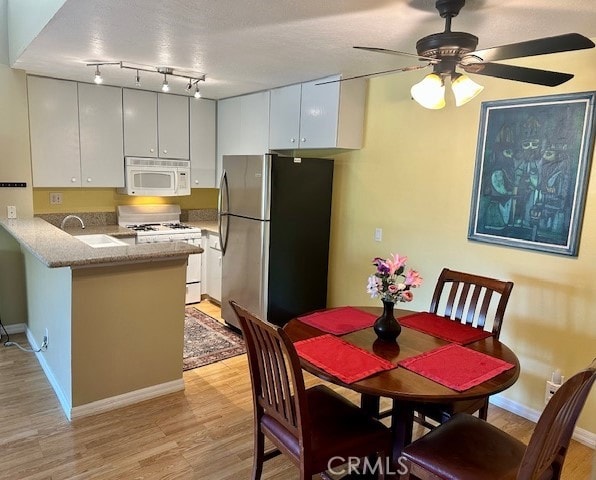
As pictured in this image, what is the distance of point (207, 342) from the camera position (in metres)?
3.86

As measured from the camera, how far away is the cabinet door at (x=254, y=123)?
14.3 feet

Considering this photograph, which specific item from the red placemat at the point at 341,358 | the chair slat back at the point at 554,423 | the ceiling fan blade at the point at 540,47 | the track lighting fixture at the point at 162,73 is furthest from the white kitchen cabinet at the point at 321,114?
the chair slat back at the point at 554,423

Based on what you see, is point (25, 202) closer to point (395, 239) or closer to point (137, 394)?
point (137, 394)

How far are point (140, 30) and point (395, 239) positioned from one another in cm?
233

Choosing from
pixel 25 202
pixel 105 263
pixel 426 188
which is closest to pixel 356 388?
pixel 105 263

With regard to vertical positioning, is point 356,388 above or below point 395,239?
below

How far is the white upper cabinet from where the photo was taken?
4.48 metres

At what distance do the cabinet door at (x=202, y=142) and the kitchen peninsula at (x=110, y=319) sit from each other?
86.6 inches

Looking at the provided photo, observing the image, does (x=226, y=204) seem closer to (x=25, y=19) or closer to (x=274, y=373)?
(x=25, y=19)

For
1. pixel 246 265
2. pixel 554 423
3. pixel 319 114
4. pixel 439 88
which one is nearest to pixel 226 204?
pixel 246 265

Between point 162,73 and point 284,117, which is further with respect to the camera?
point 284,117

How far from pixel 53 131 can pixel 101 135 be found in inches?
16.8

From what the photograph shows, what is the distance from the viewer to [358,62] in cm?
306

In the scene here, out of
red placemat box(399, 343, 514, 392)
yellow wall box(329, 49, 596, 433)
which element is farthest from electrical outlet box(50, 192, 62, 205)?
red placemat box(399, 343, 514, 392)
